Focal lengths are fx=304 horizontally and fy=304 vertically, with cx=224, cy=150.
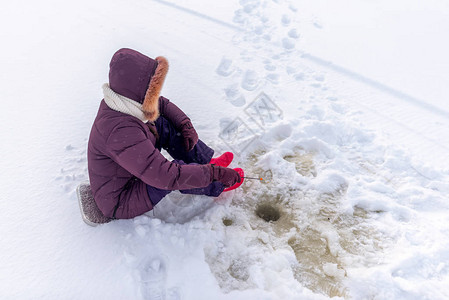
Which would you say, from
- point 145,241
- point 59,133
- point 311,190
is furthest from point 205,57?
point 145,241

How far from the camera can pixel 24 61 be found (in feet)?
11.3

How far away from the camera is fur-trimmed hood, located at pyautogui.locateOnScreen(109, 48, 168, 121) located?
1548 millimetres

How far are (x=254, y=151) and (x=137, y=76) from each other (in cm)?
141

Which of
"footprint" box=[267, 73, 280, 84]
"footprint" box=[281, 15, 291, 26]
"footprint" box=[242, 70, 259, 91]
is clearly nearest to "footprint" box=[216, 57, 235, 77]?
"footprint" box=[242, 70, 259, 91]

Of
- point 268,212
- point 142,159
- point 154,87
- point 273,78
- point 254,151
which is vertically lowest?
point 268,212

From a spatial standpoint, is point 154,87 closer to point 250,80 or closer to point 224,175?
point 224,175

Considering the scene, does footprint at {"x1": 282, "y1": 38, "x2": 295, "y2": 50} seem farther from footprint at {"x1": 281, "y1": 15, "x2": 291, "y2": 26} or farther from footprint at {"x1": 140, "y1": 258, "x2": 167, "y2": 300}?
footprint at {"x1": 140, "y1": 258, "x2": 167, "y2": 300}

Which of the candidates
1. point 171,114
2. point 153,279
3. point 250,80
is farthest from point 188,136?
point 250,80

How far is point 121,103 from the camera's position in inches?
62.9

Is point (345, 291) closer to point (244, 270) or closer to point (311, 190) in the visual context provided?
point (244, 270)

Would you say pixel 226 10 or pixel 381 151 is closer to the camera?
pixel 381 151

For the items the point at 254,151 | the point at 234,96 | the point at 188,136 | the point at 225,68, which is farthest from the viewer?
the point at 225,68

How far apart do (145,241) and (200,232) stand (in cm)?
35

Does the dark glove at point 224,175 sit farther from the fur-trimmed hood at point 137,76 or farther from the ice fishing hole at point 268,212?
the fur-trimmed hood at point 137,76
